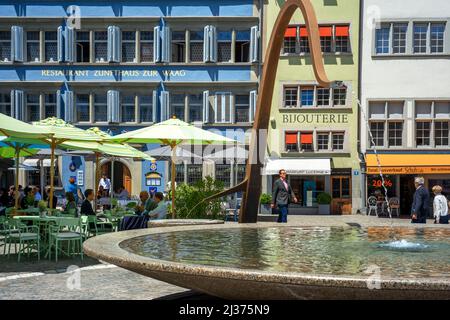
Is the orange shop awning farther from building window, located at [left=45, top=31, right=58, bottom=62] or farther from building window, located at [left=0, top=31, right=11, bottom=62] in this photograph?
building window, located at [left=0, top=31, right=11, bottom=62]

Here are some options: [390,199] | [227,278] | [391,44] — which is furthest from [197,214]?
[391,44]

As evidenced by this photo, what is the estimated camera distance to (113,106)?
109 feet

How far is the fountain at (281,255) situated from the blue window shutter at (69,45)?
2377cm

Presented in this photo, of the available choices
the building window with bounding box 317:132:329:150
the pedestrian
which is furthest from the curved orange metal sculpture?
the building window with bounding box 317:132:329:150

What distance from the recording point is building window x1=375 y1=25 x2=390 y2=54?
3194cm

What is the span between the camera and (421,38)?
3188cm

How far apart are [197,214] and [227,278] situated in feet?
37.6

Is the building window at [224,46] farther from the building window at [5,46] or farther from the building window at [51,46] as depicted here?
the building window at [5,46]

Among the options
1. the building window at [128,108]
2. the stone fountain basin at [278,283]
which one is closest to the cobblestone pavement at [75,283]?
the stone fountain basin at [278,283]

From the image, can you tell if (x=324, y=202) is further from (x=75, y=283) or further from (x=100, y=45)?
(x=75, y=283)

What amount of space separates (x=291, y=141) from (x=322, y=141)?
1.60 m

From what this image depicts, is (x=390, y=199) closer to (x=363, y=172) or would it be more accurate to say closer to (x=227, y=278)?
(x=363, y=172)

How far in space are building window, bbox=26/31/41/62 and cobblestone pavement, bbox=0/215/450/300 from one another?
959 inches

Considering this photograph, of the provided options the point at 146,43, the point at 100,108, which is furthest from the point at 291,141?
the point at 100,108
